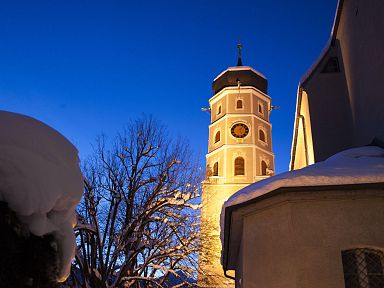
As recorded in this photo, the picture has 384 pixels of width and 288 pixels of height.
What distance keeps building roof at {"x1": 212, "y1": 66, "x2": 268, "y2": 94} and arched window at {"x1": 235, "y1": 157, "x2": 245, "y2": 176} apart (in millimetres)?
7394

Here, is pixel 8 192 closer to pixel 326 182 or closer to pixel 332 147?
pixel 326 182

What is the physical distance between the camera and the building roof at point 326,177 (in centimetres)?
800

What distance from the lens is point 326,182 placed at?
8.10 metres

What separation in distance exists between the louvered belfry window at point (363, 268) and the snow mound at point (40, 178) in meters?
6.33

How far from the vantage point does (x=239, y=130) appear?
1359 inches

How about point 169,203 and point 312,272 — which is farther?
point 169,203

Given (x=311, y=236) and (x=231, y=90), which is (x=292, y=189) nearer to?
(x=311, y=236)

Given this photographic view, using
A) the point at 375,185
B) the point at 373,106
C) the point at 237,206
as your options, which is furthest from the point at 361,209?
the point at 373,106

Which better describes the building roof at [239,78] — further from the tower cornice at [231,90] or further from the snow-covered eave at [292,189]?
the snow-covered eave at [292,189]

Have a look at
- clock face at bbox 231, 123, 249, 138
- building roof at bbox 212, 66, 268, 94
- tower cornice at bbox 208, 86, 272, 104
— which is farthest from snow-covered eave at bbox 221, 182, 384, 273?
building roof at bbox 212, 66, 268, 94

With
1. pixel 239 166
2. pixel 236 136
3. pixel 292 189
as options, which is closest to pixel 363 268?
pixel 292 189

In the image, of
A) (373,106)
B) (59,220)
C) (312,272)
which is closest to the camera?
(59,220)

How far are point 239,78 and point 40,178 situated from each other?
35.7 meters

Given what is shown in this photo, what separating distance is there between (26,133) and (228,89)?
34.1m
